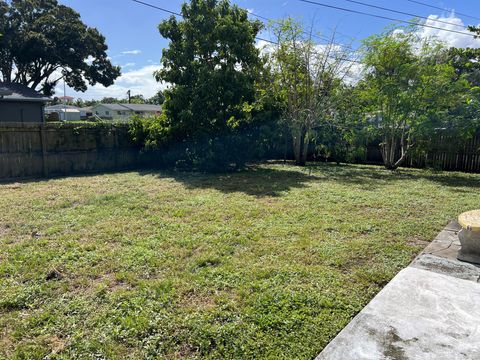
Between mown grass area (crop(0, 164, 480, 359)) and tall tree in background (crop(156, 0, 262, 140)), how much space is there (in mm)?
3589

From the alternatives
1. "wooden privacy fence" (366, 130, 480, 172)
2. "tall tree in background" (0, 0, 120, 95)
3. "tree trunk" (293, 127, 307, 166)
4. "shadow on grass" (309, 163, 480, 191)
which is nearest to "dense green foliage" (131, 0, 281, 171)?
"tree trunk" (293, 127, 307, 166)

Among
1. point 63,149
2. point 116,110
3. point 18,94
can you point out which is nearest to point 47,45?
point 18,94

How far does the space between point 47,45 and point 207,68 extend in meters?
19.4

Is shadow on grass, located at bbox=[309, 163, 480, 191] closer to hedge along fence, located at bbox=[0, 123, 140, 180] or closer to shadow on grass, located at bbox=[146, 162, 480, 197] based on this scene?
shadow on grass, located at bbox=[146, 162, 480, 197]

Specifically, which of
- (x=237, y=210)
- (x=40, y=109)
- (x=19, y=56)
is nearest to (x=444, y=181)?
(x=237, y=210)

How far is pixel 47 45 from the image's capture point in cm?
2306

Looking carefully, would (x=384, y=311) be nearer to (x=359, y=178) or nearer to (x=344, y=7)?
(x=359, y=178)

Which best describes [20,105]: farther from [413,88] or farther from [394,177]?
[413,88]

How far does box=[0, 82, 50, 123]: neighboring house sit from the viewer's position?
15.4 metres

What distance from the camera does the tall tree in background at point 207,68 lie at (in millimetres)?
9227

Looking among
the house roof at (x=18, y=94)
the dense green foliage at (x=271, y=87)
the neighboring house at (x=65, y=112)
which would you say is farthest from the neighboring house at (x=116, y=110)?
the dense green foliage at (x=271, y=87)

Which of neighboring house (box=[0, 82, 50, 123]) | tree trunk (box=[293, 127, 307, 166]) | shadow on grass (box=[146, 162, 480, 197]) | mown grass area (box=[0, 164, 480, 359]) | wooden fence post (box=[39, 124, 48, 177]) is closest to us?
mown grass area (box=[0, 164, 480, 359])

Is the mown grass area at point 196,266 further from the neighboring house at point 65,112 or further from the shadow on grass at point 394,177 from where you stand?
the neighboring house at point 65,112

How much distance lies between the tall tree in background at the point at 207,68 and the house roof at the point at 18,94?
9.31m
